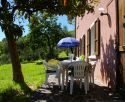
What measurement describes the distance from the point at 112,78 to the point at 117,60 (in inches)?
37.3

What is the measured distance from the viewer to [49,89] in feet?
41.5

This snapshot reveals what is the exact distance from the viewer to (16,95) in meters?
11.1

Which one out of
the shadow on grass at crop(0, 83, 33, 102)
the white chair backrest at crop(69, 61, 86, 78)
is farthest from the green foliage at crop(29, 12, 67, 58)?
the white chair backrest at crop(69, 61, 86, 78)

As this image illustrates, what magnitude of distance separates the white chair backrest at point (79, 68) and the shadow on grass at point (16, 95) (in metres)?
1.54

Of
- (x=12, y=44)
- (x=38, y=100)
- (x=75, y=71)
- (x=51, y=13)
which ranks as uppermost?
(x=51, y=13)

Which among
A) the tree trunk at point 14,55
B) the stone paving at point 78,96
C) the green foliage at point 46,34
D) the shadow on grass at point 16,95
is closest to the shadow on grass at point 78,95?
the stone paving at point 78,96

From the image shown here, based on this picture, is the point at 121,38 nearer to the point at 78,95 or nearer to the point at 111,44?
the point at 111,44

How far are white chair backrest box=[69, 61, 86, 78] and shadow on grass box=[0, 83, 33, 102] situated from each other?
154 cm

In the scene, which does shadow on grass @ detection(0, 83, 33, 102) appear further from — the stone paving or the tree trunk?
the tree trunk

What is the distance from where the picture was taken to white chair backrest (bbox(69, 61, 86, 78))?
11289mm

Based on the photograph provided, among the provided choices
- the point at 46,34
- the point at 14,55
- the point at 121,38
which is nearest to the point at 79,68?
the point at 121,38

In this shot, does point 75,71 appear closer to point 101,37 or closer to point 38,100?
point 38,100

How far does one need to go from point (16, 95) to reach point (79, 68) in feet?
6.75

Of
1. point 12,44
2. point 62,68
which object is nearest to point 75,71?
point 62,68
